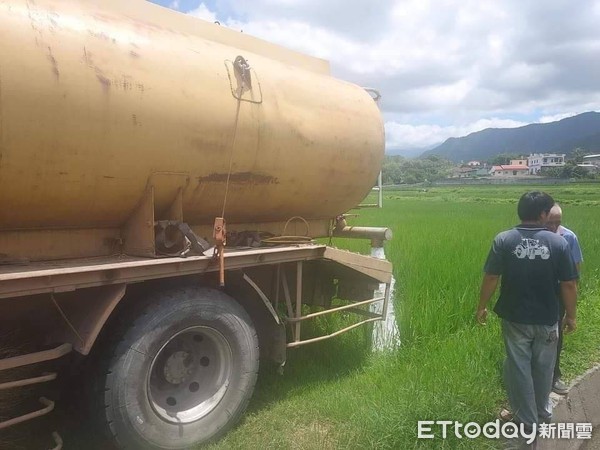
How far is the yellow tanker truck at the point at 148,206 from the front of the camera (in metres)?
3.04

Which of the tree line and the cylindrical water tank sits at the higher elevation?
the cylindrical water tank

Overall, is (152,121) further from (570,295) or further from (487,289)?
(570,295)

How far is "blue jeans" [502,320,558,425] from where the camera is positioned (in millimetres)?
3893

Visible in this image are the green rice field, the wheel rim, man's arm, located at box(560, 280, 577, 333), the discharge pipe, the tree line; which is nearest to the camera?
the wheel rim

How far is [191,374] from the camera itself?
3715mm

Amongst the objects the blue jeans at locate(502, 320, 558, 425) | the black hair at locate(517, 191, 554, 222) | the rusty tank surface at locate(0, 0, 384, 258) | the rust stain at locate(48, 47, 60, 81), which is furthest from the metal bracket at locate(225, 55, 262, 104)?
the blue jeans at locate(502, 320, 558, 425)

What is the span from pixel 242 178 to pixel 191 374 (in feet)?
4.91

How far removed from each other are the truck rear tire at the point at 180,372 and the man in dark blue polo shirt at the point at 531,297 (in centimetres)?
192

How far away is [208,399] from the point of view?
3691 mm

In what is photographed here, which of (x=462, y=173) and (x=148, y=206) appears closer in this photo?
(x=148, y=206)

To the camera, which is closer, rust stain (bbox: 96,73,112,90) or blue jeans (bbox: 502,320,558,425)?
rust stain (bbox: 96,73,112,90)

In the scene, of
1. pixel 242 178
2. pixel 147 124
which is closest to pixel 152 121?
pixel 147 124

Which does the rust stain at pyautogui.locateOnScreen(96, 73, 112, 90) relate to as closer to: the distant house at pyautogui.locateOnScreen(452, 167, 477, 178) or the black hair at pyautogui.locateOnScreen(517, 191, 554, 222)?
the black hair at pyautogui.locateOnScreen(517, 191, 554, 222)

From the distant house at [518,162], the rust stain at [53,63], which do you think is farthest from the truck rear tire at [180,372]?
the distant house at [518,162]
